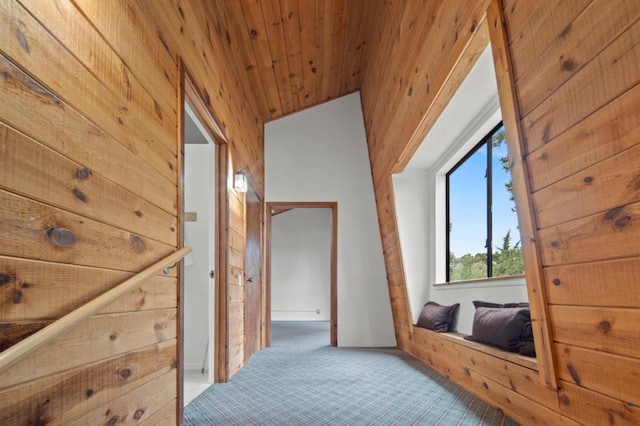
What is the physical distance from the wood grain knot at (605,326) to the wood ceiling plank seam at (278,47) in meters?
2.89

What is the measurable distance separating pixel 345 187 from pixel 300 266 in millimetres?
4508

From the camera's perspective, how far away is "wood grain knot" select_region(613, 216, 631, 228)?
1140 millimetres

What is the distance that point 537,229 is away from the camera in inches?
61.8

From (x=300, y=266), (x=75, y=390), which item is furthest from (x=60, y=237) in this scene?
(x=300, y=266)

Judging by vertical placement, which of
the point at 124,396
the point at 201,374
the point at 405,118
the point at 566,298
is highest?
the point at 405,118

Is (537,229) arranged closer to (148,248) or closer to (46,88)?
(148,248)

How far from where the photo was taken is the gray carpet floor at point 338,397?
2.14 meters

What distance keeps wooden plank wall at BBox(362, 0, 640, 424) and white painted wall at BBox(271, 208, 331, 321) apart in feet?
23.9

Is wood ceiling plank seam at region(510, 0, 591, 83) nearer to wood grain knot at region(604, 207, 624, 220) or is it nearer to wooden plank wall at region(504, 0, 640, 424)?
wooden plank wall at region(504, 0, 640, 424)

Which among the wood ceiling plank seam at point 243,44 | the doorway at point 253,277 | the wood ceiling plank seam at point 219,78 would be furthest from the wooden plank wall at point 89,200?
the doorway at point 253,277

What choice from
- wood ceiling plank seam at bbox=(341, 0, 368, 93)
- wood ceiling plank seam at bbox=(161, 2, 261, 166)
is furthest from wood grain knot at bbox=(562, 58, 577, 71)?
wood ceiling plank seam at bbox=(341, 0, 368, 93)

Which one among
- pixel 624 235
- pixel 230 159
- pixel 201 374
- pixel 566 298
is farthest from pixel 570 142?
pixel 201 374

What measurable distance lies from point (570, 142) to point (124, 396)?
5.47 feet

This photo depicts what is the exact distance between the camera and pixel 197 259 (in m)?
3.54
